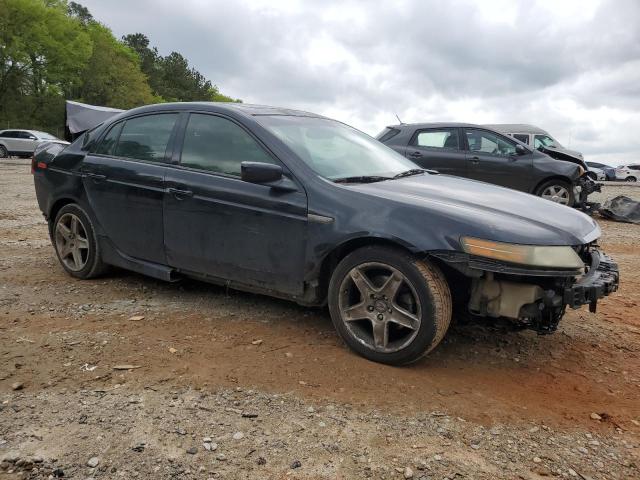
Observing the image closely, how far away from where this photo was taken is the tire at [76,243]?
4730mm

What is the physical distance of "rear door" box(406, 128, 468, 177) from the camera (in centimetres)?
997

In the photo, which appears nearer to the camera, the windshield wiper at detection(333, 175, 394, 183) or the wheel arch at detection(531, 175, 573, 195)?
the windshield wiper at detection(333, 175, 394, 183)

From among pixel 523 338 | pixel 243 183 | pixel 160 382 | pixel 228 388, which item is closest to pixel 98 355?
pixel 160 382

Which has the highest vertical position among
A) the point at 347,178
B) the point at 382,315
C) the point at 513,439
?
the point at 347,178

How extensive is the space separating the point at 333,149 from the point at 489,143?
22.5ft

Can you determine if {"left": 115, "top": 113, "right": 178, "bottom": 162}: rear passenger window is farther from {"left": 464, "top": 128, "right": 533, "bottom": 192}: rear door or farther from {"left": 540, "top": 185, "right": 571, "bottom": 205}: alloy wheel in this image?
{"left": 540, "top": 185, "right": 571, "bottom": 205}: alloy wheel

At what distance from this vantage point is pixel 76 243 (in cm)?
487

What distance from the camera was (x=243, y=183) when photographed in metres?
3.74

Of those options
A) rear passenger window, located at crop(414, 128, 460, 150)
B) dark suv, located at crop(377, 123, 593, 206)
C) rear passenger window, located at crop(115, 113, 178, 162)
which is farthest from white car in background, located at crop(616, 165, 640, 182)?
rear passenger window, located at crop(115, 113, 178, 162)

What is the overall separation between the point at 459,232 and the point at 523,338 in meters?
1.32

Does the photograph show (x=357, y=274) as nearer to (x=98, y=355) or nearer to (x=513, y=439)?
(x=513, y=439)

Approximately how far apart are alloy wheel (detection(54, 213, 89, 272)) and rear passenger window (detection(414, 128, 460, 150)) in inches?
269

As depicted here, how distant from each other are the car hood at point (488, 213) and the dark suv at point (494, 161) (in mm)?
6183

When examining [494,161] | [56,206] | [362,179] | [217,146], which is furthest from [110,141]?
[494,161]
